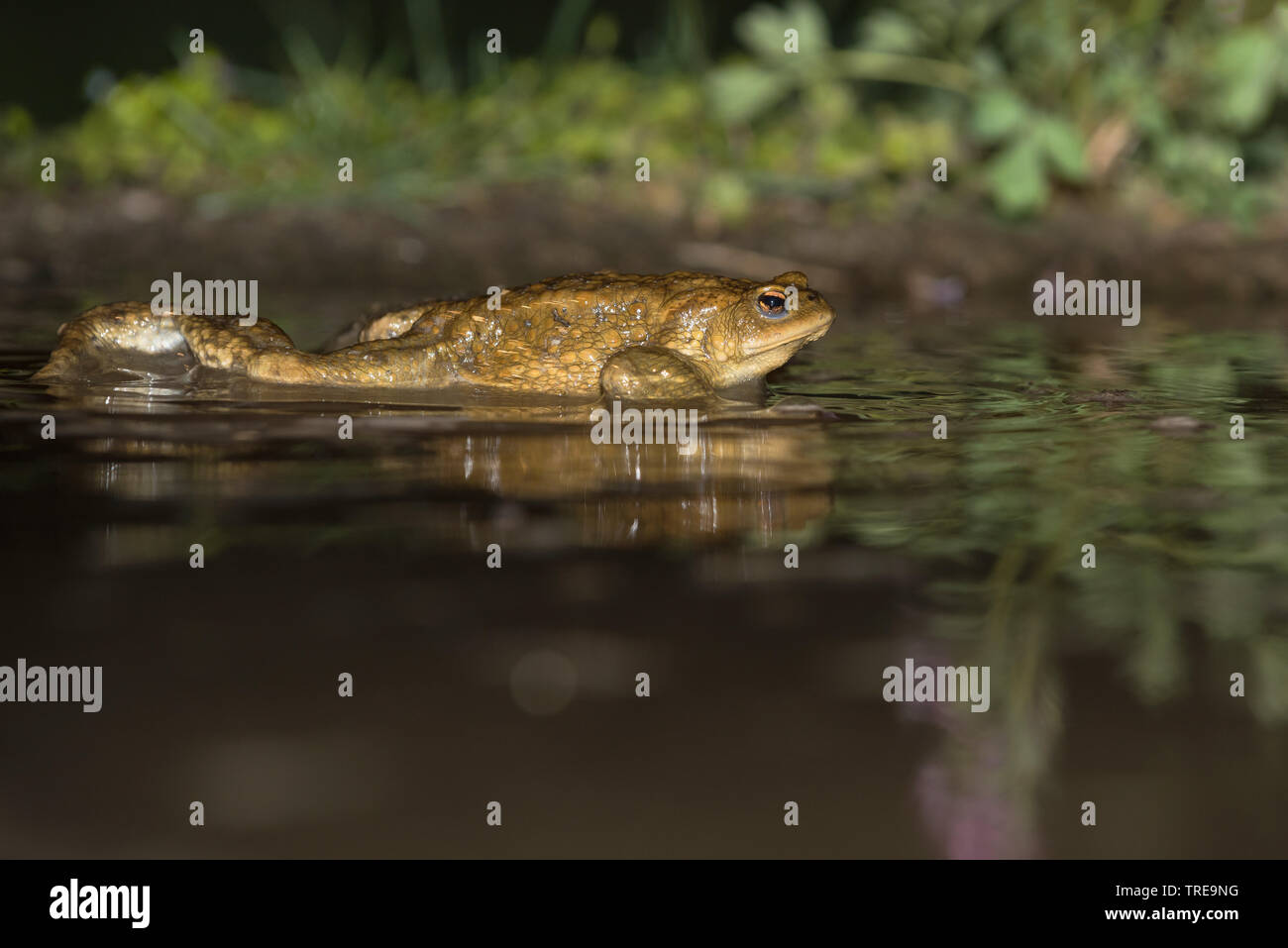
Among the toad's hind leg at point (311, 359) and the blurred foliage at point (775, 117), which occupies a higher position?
the blurred foliage at point (775, 117)

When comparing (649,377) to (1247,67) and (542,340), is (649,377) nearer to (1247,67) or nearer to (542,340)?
(542,340)

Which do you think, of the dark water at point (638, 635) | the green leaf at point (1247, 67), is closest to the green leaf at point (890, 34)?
the green leaf at point (1247, 67)

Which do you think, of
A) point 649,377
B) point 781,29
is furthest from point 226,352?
point 781,29

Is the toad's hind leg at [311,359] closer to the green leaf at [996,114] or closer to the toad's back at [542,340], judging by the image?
the toad's back at [542,340]

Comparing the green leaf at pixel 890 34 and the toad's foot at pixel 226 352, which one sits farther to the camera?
the green leaf at pixel 890 34
